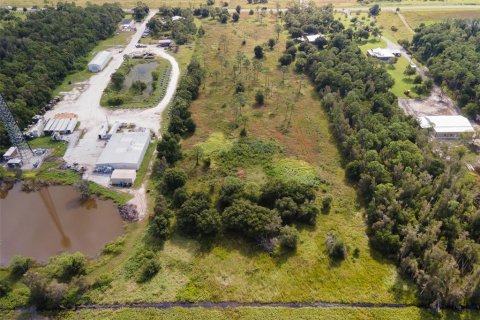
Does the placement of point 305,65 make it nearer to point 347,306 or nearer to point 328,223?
point 328,223

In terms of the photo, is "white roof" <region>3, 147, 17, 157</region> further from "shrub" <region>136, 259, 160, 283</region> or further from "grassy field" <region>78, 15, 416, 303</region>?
"shrub" <region>136, 259, 160, 283</region>

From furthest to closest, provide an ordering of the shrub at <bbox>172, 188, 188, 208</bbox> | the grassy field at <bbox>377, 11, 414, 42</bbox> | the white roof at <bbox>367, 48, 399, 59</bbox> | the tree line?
1. the grassy field at <bbox>377, 11, 414, 42</bbox>
2. the tree line
3. the white roof at <bbox>367, 48, 399, 59</bbox>
4. the shrub at <bbox>172, 188, 188, 208</bbox>

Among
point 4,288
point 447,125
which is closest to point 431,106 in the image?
point 447,125

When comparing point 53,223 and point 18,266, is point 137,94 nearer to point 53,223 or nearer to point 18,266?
point 53,223

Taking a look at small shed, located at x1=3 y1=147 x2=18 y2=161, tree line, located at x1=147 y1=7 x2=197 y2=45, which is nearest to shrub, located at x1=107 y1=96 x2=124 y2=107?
small shed, located at x1=3 y1=147 x2=18 y2=161

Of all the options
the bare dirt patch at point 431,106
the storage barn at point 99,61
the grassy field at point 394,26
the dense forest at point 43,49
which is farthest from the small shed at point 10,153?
the grassy field at point 394,26
